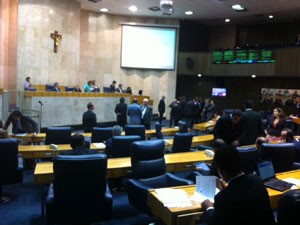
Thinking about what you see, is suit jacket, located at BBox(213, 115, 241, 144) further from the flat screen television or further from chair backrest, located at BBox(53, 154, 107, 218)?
the flat screen television

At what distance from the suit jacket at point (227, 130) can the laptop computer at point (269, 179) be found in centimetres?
199

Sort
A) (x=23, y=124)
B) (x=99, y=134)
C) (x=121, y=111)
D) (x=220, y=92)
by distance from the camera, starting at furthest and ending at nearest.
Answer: (x=220, y=92)
(x=121, y=111)
(x=23, y=124)
(x=99, y=134)

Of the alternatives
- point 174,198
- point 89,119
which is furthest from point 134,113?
point 174,198

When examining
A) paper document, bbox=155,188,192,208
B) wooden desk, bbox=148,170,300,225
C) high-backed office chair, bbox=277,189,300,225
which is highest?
high-backed office chair, bbox=277,189,300,225

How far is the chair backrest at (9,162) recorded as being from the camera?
175 inches

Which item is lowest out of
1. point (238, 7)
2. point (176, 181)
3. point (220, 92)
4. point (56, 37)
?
point (176, 181)

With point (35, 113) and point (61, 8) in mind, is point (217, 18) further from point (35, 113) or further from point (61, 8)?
point (35, 113)

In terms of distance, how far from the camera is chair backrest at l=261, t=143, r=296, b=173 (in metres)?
4.54

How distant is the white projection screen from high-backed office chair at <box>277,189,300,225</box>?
16.8m

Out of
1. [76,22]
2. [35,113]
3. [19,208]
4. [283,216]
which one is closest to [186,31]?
[76,22]

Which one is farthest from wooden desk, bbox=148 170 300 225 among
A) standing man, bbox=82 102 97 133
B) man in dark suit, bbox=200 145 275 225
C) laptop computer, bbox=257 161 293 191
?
standing man, bbox=82 102 97 133

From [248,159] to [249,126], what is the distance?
2104 millimetres

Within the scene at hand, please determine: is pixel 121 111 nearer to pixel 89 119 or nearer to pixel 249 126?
pixel 89 119

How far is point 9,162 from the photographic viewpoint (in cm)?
455
